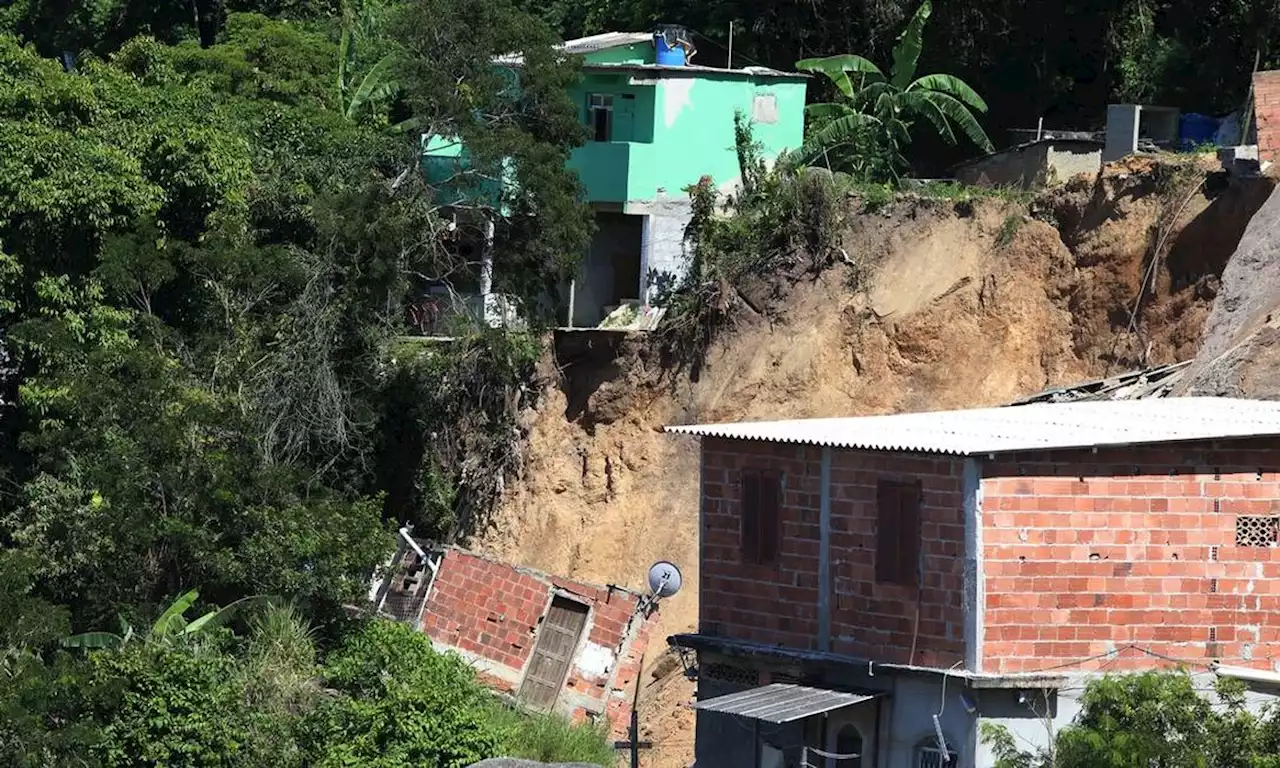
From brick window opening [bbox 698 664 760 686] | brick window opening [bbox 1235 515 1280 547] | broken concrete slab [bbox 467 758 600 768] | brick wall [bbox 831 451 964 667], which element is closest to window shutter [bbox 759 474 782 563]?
brick wall [bbox 831 451 964 667]

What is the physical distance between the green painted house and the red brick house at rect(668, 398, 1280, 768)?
946 centimetres

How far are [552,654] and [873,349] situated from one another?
529 centimetres

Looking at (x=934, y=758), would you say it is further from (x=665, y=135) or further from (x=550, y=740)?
(x=665, y=135)

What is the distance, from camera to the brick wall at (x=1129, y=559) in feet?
60.9

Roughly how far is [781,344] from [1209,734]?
1148 cm

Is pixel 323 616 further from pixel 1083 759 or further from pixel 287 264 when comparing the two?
pixel 1083 759

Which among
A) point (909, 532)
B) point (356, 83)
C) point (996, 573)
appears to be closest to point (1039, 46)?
point (356, 83)

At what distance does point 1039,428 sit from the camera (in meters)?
19.3

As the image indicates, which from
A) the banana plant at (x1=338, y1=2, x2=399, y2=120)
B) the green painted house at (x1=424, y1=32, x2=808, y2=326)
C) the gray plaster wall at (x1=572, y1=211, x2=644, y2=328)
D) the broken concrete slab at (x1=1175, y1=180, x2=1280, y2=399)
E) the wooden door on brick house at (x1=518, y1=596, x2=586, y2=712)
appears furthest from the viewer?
the banana plant at (x1=338, y1=2, x2=399, y2=120)

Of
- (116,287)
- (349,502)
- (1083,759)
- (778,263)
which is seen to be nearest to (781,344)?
(778,263)

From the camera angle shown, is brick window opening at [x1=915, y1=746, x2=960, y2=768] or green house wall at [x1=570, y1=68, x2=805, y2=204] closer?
brick window opening at [x1=915, y1=746, x2=960, y2=768]

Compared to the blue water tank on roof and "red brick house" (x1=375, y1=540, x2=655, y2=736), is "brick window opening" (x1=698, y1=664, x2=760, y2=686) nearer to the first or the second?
"red brick house" (x1=375, y1=540, x2=655, y2=736)

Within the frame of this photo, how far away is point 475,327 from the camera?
28172 mm

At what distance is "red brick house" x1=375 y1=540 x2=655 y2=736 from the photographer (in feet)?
83.1
